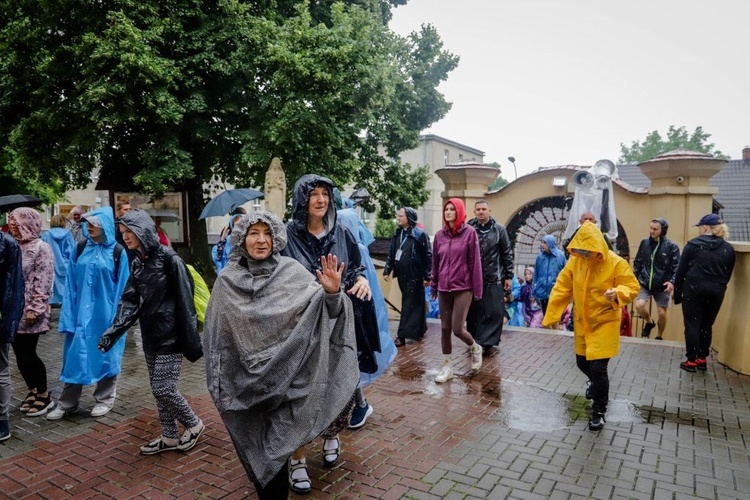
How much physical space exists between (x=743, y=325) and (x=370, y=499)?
5.53 m

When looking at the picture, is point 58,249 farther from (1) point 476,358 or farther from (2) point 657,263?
(2) point 657,263

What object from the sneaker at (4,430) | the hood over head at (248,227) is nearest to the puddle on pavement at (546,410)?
the hood over head at (248,227)

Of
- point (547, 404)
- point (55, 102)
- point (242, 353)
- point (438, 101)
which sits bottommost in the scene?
point (547, 404)

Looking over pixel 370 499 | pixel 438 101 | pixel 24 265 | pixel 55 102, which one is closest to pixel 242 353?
pixel 370 499

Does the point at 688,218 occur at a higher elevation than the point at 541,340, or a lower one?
higher

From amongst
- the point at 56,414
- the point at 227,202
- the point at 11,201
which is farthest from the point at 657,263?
the point at 11,201

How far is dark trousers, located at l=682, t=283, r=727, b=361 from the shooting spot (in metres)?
6.58

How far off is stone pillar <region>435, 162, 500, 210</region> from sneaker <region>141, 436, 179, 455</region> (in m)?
8.66

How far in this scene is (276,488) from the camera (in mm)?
3021

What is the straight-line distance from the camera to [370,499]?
355 centimetres

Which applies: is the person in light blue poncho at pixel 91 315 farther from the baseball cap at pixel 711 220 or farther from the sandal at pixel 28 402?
the baseball cap at pixel 711 220

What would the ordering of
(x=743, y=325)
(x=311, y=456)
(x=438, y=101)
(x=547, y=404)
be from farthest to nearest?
(x=438, y=101)
(x=743, y=325)
(x=547, y=404)
(x=311, y=456)

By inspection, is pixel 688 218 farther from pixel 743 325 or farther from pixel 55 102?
pixel 55 102

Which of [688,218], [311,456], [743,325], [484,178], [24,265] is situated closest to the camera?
[311,456]
